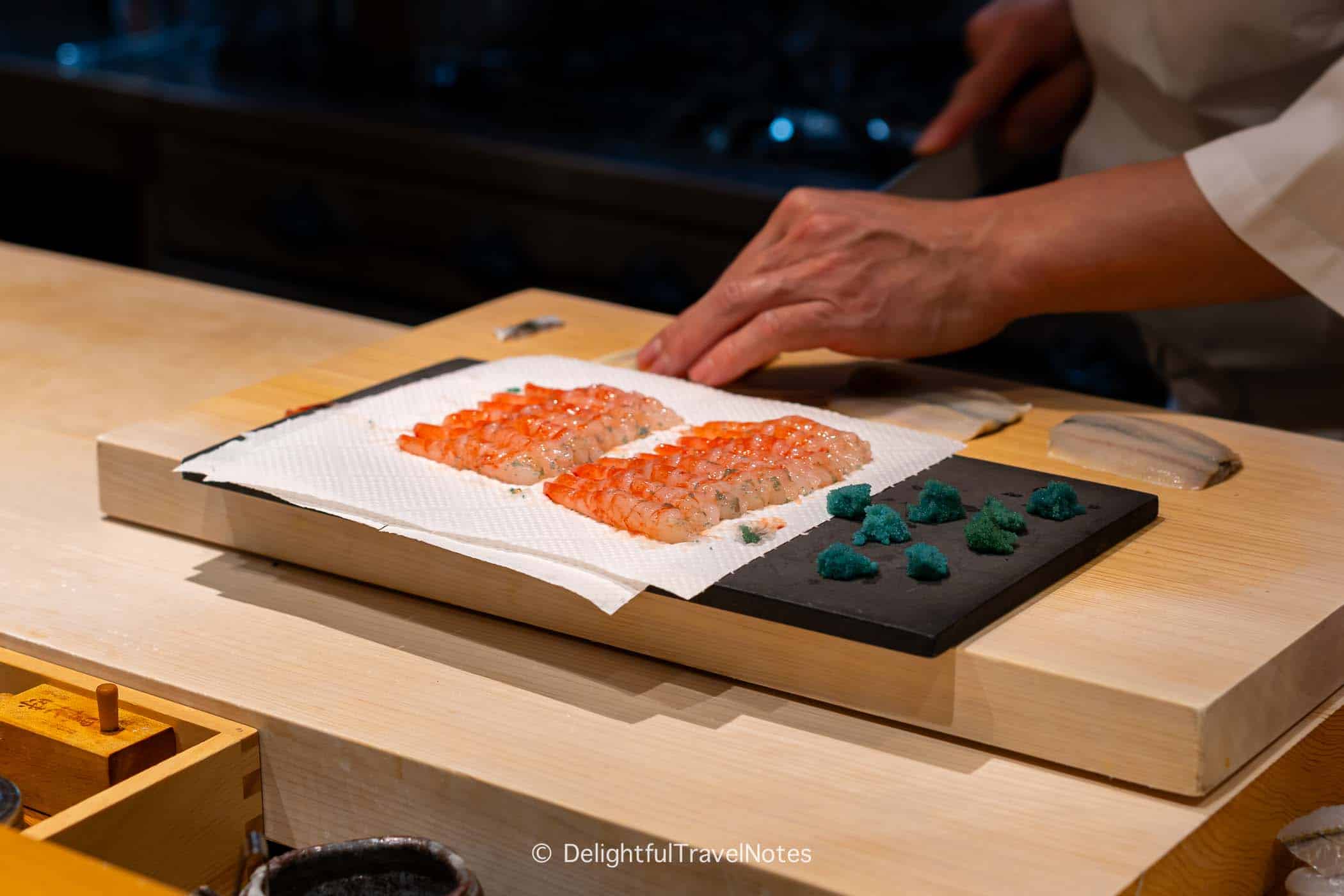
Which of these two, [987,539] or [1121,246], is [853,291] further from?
[987,539]

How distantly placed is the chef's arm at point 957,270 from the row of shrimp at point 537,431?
6.4 inches

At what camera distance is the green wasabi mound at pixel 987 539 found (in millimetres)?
959

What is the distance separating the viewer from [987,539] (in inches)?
37.7

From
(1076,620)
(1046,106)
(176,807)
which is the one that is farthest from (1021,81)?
(176,807)

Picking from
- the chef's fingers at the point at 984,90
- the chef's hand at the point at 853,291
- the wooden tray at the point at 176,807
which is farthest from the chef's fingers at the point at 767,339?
the wooden tray at the point at 176,807

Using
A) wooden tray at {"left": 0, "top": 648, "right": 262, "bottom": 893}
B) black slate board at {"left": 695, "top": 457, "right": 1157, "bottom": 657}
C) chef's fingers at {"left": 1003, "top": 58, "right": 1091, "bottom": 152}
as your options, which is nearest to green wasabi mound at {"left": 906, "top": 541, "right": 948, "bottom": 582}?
black slate board at {"left": 695, "top": 457, "right": 1157, "bottom": 657}

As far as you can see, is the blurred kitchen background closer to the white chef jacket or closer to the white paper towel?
the white chef jacket

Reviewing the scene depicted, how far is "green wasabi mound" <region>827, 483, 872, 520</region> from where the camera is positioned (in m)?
1.01

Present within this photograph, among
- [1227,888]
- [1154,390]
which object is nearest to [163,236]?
[1154,390]

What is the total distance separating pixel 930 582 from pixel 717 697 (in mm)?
145

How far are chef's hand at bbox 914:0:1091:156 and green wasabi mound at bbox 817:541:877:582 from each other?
896 mm

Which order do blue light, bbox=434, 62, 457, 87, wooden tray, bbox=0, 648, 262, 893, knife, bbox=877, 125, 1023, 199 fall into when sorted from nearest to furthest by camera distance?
1. wooden tray, bbox=0, 648, 262, 893
2. knife, bbox=877, 125, 1023, 199
3. blue light, bbox=434, 62, 457, 87

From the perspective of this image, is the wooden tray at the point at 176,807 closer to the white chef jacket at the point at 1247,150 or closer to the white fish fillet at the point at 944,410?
the white fish fillet at the point at 944,410

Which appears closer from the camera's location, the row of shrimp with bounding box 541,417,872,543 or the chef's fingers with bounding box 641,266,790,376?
the row of shrimp with bounding box 541,417,872,543
